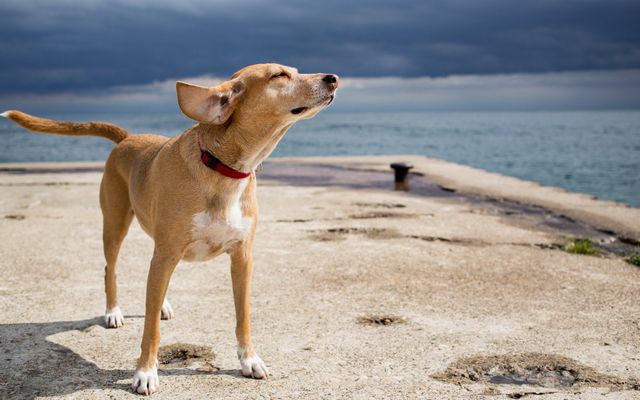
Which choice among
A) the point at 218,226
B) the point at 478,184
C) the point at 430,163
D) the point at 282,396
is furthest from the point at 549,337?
the point at 430,163

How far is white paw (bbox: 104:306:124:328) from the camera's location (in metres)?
5.11

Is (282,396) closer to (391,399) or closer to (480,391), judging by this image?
(391,399)

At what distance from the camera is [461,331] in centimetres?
509

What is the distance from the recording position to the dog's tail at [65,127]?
16.6ft

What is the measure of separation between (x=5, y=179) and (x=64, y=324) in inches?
464

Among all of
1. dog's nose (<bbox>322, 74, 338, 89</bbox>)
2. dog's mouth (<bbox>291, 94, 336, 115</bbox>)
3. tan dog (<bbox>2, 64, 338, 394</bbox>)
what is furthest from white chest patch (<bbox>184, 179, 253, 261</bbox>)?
dog's nose (<bbox>322, 74, 338, 89</bbox>)

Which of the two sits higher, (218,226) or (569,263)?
(218,226)

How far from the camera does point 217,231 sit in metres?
3.94

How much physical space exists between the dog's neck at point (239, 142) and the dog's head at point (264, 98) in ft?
0.19

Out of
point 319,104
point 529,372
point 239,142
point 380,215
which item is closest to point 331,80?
point 319,104

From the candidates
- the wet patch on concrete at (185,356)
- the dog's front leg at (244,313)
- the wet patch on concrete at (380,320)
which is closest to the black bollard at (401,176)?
the wet patch on concrete at (380,320)

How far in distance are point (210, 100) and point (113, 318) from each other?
2.31 metres

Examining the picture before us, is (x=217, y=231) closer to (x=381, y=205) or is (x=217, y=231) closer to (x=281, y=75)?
(x=281, y=75)

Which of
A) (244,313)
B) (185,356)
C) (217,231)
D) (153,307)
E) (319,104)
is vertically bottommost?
(185,356)
